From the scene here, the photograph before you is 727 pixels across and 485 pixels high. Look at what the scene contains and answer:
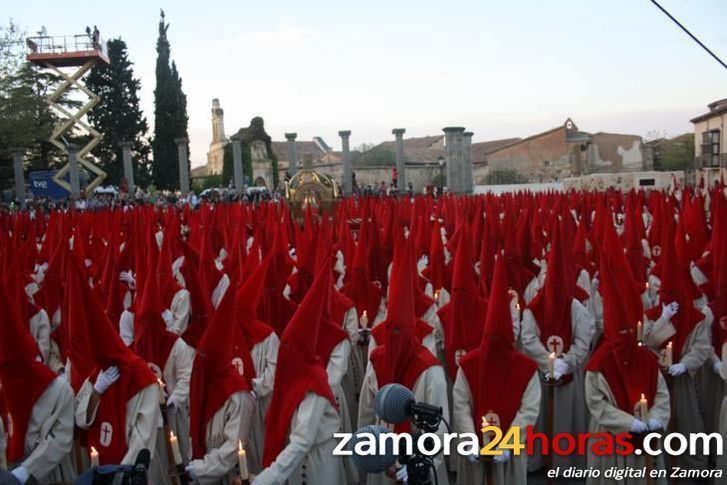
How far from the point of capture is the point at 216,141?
79.6 meters

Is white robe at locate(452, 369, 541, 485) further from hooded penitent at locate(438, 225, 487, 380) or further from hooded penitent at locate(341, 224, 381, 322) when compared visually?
hooded penitent at locate(341, 224, 381, 322)

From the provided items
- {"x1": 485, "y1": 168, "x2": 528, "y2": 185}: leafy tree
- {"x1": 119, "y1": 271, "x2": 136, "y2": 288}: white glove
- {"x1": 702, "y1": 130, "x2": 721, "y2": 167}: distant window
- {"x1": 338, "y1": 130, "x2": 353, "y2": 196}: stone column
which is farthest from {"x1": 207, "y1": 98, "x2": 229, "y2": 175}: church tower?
{"x1": 119, "y1": 271, "x2": 136, "y2": 288}: white glove

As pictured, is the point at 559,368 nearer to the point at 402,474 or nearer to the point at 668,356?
the point at 668,356

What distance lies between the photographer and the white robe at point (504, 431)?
414 cm

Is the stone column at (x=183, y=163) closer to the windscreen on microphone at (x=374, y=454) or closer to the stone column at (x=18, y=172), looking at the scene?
the stone column at (x=18, y=172)

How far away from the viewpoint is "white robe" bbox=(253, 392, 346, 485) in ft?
11.7

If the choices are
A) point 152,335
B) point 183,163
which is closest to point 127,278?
point 152,335

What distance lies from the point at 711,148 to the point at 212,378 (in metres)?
31.2

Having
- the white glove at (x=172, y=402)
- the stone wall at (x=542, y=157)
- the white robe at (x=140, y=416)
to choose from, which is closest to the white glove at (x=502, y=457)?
the white robe at (x=140, y=416)

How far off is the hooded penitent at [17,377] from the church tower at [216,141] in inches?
2938

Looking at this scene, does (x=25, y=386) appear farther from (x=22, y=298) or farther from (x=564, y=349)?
(x=564, y=349)

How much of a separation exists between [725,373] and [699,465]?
0.86 m

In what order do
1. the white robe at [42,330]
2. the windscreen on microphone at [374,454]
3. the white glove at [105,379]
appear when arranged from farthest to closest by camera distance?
the white robe at [42,330] < the white glove at [105,379] < the windscreen on microphone at [374,454]

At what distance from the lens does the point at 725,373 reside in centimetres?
486
